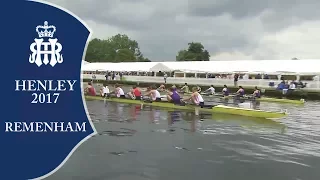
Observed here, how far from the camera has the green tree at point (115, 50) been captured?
4801 inches

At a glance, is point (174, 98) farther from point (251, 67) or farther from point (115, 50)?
point (115, 50)

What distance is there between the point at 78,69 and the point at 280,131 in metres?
14.2

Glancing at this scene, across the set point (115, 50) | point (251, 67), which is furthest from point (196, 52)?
point (251, 67)

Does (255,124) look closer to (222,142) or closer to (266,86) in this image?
(222,142)

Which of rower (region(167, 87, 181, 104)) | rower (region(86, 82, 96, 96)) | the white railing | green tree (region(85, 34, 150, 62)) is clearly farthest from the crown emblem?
green tree (region(85, 34, 150, 62))

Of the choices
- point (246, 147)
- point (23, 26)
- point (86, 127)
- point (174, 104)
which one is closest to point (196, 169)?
point (246, 147)

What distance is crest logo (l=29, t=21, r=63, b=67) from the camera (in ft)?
12.2

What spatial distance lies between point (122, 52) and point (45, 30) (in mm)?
119678

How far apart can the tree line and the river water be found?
8805 centimetres

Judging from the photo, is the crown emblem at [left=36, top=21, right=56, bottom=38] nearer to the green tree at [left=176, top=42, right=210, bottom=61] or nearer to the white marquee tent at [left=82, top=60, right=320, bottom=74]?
the white marquee tent at [left=82, top=60, right=320, bottom=74]

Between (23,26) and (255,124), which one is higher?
(23,26)

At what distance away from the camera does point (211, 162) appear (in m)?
10.5

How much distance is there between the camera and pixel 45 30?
148 inches

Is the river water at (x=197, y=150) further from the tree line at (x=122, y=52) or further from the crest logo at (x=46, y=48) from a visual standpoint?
the tree line at (x=122, y=52)
